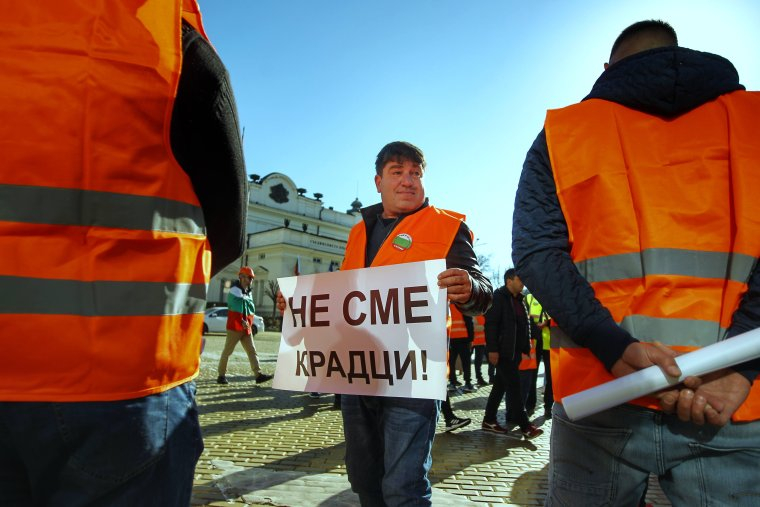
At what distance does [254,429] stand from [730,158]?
5487mm

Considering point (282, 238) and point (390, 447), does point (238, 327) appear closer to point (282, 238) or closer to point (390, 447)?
point (390, 447)

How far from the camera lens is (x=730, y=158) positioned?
146 centimetres

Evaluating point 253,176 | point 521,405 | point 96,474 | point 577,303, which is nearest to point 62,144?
point 96,474

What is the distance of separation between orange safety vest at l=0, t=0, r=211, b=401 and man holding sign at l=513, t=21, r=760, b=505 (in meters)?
1.21

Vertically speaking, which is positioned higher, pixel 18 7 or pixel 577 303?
pixel 18 7

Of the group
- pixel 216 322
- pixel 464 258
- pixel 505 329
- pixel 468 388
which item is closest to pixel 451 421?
pixel 505 329

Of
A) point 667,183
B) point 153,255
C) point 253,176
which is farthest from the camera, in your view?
point 253,176

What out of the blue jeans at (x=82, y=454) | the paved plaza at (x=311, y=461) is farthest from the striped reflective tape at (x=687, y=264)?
the paved plaza at (x=311, y=461)

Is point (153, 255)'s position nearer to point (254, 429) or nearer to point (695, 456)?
point (695, 456)

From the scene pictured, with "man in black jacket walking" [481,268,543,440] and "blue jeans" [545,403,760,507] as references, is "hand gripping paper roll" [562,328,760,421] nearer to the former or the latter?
"blue jeans" [545,403,760,507]

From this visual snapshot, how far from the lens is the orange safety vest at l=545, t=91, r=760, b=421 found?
1422 mm

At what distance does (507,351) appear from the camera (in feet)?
19.7

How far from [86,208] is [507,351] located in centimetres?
550

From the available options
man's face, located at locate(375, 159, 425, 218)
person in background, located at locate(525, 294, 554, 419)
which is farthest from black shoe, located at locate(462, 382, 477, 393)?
man's face, located at locate(375, 159, 425, 218)
